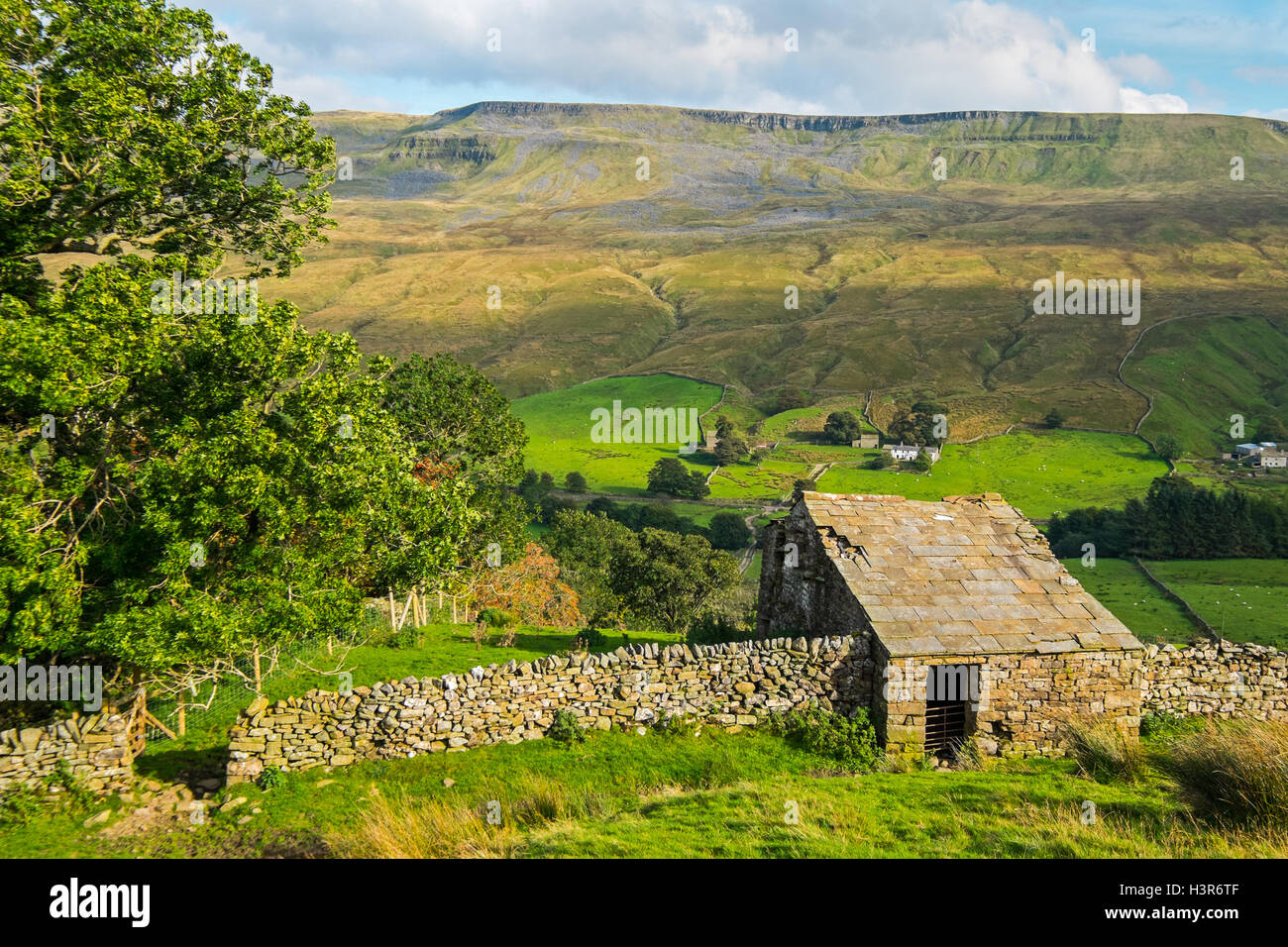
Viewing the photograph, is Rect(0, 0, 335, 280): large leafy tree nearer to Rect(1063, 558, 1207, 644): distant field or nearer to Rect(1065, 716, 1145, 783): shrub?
Rect(1065, 716, 1145, 783): shrub

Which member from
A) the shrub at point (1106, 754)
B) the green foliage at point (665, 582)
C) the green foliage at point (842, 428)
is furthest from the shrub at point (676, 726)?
the green foliage at point (842, 428)

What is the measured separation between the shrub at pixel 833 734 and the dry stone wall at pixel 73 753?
12.1 meters

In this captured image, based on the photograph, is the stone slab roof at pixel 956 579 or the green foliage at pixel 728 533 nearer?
the stone slab roof at pixel 956 579

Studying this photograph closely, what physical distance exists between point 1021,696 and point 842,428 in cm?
12387

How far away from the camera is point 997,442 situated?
400ft

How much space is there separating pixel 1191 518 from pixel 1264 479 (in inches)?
1405

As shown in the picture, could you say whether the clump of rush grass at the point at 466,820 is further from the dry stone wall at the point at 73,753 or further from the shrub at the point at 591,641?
the shrub at the point at 591,641

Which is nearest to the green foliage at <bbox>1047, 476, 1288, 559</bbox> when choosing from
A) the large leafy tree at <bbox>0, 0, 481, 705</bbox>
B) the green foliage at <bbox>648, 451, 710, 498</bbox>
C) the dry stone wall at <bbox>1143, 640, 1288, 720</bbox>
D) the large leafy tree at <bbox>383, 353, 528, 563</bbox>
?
the green foliage at <bbox>648, 451, 710, 498</bbox>

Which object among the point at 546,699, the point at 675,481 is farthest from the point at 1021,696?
the point at 675,481

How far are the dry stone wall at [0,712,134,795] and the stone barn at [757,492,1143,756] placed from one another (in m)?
14.0

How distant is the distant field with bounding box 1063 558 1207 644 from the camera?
51.2 meters

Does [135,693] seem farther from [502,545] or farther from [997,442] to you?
[997,442]

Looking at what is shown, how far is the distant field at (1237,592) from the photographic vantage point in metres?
49.4

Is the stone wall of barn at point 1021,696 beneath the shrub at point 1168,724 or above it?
above
